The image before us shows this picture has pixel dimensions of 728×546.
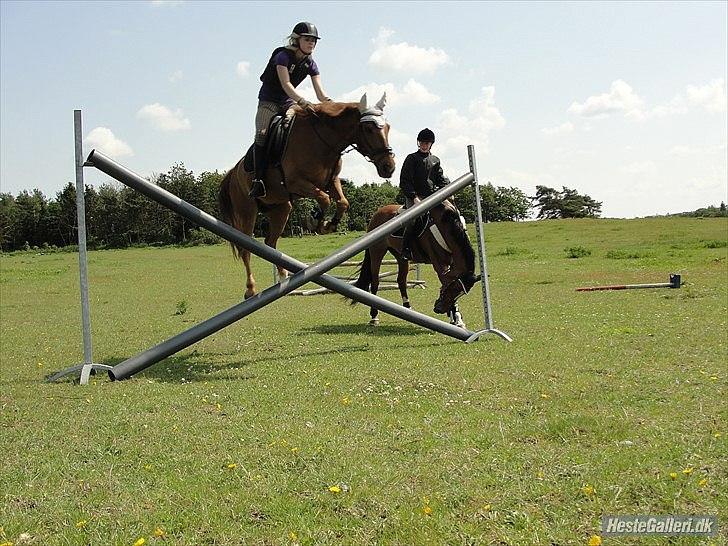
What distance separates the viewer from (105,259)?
3828 cm

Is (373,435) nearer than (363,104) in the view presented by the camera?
Yes

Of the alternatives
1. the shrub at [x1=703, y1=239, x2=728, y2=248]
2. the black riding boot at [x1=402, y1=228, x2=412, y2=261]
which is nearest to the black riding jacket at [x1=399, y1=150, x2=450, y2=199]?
the black riding boot at [x1=402, y1=228, x2=412, y2=261]

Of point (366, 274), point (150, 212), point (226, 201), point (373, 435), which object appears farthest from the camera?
point (150, 212)

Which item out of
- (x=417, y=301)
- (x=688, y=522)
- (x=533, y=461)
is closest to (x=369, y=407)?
(x=533, y=461)

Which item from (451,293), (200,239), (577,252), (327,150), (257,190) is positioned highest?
(200,239)

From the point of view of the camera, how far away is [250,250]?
8.04 m

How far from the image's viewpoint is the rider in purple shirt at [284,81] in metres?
8.00

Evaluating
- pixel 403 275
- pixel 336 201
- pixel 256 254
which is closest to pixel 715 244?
pixel 403 275

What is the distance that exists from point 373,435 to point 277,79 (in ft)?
16.3

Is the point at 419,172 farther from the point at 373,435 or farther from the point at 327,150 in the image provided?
the point at 373,435

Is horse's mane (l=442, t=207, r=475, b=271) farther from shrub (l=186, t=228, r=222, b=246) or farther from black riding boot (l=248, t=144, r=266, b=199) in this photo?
shrub (l=186, t=228, r=222, b=246)

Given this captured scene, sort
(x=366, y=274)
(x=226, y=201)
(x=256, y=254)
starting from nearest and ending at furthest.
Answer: (x=256, y=254) → (x=226, y=201) → (x=366, y=274)

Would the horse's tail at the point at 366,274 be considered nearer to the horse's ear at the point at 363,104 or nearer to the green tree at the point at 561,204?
the horse's ear at the point at 363,104

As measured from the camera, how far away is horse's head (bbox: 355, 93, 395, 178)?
7625mm
